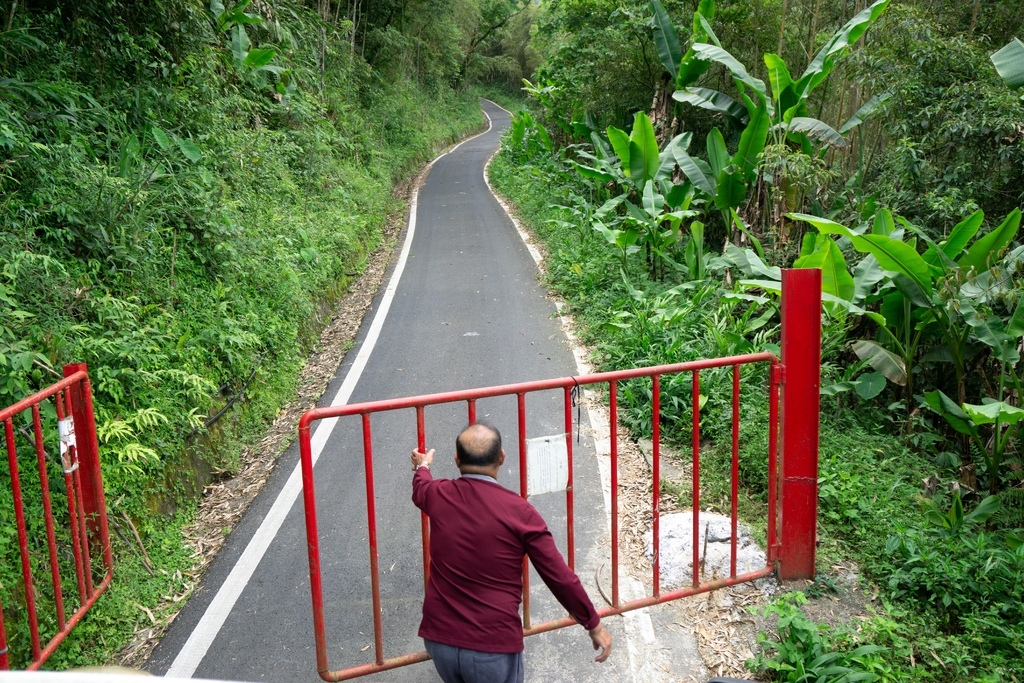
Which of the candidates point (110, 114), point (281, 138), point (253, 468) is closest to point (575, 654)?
point (253, 468)

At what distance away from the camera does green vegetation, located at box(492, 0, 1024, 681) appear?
439cm

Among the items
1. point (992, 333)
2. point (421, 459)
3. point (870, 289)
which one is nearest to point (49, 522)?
point (421, 459)

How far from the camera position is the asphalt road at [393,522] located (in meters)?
4.15

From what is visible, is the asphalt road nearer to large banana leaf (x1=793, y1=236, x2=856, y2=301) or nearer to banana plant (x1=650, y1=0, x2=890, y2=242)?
large banana leaf (x1=793, y1=236, x2=856, y2=301)

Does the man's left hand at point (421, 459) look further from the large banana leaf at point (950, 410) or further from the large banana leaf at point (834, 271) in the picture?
the large banana leaf at point (834, 271)

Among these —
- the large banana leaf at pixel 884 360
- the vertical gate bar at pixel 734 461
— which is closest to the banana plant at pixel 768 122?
the large banana leaf at pixel 884 360

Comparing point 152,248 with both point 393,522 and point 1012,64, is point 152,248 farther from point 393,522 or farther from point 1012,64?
point 1012,64

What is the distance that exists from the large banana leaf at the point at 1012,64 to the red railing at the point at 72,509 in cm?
701

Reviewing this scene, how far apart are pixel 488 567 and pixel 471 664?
15.2 inches

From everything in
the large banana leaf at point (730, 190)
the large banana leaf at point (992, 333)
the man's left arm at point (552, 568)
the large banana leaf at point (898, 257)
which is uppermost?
the large banana leaf at point (730, 190)

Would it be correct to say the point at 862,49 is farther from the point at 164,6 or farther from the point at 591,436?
the point at 164,6

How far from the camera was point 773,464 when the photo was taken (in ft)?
14.2

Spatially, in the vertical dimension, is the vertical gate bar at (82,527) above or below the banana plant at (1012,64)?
below

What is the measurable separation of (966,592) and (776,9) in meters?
12.7
